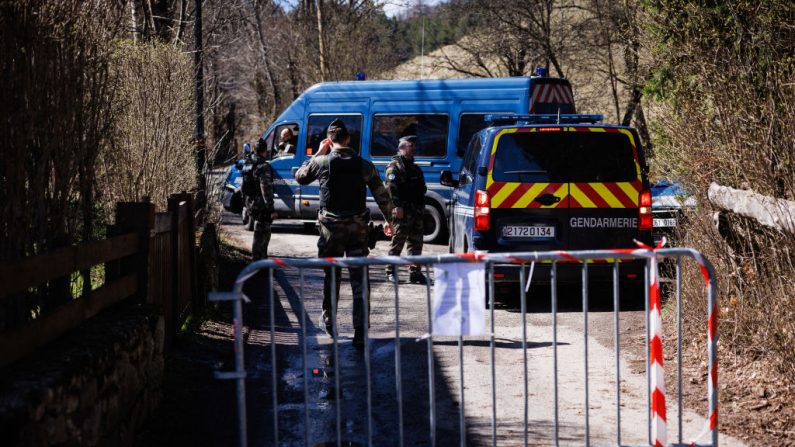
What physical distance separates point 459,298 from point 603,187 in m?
5.40

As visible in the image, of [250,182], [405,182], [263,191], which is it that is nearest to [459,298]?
[405,182]

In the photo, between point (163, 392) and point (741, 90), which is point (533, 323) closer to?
point (741, 90)

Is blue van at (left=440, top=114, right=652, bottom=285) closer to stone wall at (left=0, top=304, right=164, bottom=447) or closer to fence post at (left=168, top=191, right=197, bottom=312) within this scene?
fence post at (left=168, top=191, right=197, bottom=312)

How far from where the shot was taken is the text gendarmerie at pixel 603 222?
10.5 metres

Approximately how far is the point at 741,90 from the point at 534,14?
71.6 ft

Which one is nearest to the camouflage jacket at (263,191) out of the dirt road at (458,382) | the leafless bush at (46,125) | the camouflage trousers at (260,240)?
the camouflage trousers at (260,240)

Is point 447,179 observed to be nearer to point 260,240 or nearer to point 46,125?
point 260,240

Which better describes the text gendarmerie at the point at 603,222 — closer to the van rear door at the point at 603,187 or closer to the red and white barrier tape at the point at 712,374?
the van rear door at the point at 603,187

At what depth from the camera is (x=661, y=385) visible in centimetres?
523

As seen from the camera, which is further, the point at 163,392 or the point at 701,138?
the point at 701,138

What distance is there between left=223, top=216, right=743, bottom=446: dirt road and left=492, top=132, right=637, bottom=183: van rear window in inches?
56.7

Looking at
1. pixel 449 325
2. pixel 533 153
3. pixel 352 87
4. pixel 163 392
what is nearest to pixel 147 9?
pixel 352 87

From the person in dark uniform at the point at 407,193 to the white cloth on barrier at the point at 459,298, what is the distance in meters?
6.39

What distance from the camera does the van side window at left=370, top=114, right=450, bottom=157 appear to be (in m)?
17.6
